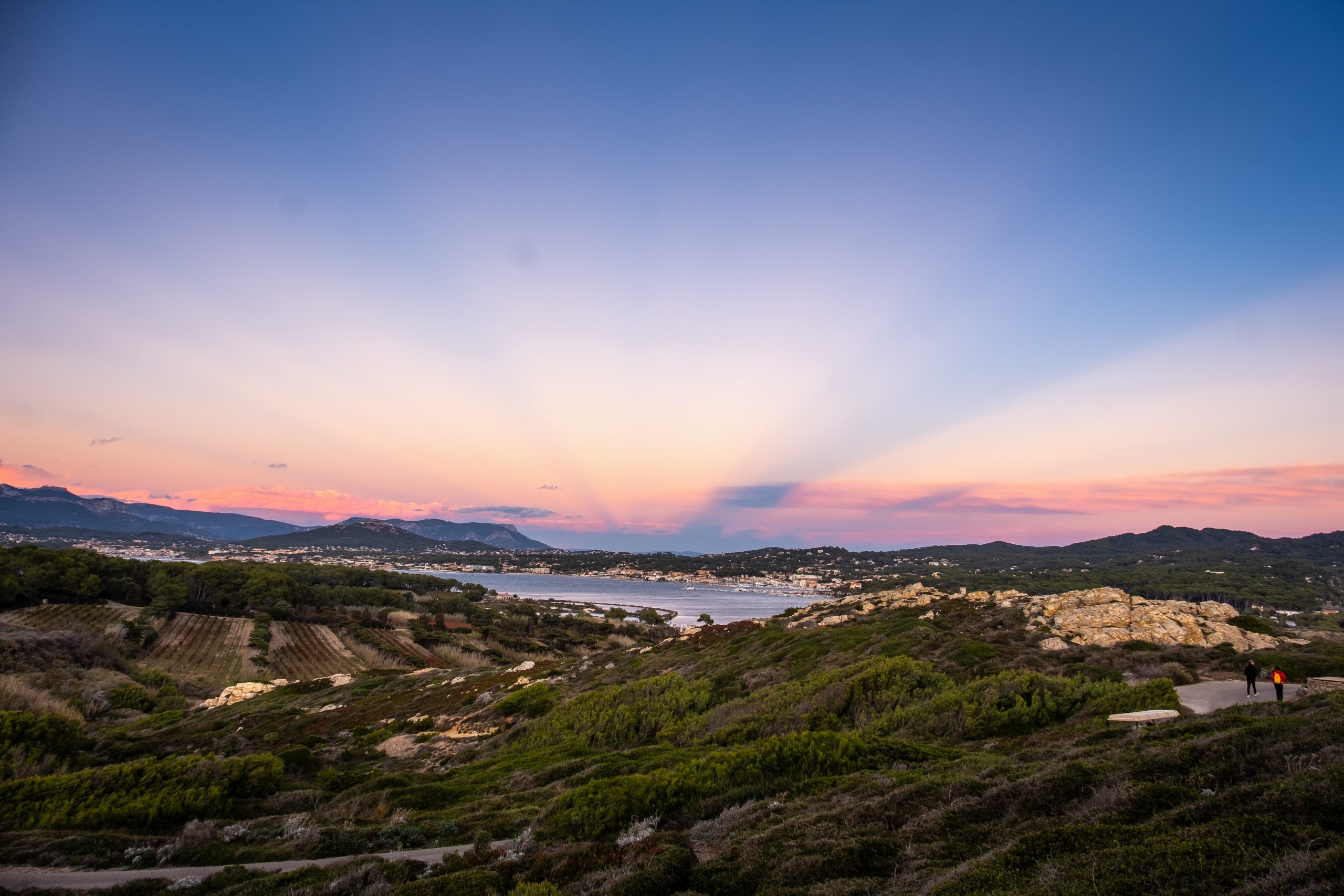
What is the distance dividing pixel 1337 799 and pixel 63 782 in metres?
25.5

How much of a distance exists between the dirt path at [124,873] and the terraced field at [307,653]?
54.8m

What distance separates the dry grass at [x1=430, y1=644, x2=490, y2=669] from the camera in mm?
75312

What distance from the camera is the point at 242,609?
286ft

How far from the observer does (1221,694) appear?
16.8 m

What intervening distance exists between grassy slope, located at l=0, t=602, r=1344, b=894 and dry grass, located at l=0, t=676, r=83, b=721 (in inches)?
270

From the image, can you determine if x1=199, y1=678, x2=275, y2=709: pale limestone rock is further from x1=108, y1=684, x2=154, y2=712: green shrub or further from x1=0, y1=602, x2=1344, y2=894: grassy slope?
x1=0, y1=602, x2=1344, y2=894: grassy slope

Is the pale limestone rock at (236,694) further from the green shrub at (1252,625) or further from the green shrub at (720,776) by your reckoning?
the green shrub at (1252,625)

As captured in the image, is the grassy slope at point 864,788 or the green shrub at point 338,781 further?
the green shrub at point 338,781

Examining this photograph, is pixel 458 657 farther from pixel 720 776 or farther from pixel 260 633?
pixel 720 776

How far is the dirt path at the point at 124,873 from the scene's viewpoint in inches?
404

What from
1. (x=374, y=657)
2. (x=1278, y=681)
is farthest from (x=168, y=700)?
(x=1278, y=681)

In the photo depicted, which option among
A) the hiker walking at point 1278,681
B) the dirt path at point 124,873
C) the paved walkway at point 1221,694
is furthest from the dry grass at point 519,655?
the hiker walking at point 1278,681

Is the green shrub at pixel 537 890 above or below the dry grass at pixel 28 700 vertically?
above

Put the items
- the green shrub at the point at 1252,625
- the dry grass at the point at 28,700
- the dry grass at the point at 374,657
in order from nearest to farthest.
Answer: the green shrub at the point at 1252,625, the dry grass at the point at 28,700, the dry grass at the point at 374,657
